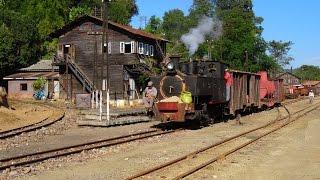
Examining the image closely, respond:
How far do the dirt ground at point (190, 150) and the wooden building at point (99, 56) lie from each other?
103 feet

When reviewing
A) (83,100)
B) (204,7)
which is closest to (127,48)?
(83,100)

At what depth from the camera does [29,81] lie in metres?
56.1

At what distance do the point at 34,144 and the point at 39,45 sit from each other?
54.6m

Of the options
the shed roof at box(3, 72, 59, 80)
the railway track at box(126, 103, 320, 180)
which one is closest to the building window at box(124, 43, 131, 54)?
the shed roof at box(3, 72, 59, 80)

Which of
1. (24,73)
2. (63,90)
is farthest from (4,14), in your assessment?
(63,90)

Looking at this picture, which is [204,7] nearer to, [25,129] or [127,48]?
[127,48]

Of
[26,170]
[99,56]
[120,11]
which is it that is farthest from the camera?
[120,11]

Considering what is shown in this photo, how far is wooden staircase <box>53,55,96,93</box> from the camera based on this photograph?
51.0m

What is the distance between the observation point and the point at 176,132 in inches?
839

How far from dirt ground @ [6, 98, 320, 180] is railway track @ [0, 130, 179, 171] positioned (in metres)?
0.31

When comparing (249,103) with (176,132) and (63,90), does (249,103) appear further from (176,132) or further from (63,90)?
(63,90)

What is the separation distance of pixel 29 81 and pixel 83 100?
69.8ft

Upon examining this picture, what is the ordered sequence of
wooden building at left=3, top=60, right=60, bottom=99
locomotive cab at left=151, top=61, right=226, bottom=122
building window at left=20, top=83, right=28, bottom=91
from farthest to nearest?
building window at left=20, top=83, right=28, bottom=91, wooden building at left=3, top=60, right=60, bottom=99, locomotive cab at left=151, top=61, right=226, bottom=122

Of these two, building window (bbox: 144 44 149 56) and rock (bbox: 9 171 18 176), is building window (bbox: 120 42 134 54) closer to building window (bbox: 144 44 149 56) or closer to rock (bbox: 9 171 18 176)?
building window (bbox: 144 44 149 56)
